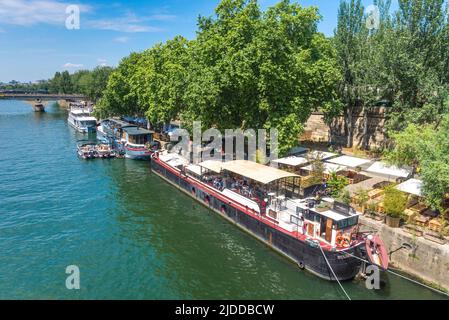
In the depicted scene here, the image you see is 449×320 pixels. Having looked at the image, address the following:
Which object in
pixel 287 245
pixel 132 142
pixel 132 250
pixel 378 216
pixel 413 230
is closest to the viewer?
pixel 413 230

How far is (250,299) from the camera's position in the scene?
784 inches

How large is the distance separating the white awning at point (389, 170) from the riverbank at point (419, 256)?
25.2 ft

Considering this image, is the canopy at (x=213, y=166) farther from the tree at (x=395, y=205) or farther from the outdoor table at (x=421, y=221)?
→ the outdoor table at (x=421, y=221)

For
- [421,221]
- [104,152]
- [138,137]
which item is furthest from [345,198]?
[104,152]

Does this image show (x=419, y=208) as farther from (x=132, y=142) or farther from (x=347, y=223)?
(x=132, y=142)

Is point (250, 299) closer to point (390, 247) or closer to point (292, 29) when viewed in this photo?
point (390, 247)

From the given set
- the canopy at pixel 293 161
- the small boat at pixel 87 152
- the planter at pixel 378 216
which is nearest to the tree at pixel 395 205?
the planter at pixel 378 216

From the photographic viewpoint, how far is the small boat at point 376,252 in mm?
20719

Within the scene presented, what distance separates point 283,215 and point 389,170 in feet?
37.9

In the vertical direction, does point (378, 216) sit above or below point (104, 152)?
below

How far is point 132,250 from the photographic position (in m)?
25.2

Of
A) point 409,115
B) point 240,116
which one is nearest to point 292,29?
point 240,116

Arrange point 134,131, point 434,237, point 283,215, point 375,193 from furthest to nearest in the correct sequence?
point 134,131 → point 375,193 → point 283,215 → point 434,237

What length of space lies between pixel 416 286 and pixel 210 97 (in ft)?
79.2
